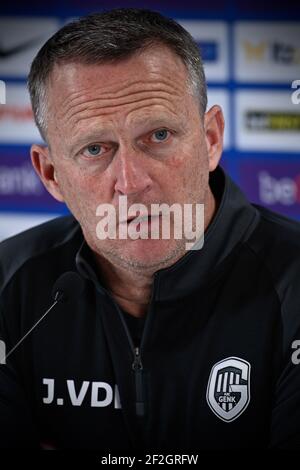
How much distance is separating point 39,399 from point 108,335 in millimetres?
201

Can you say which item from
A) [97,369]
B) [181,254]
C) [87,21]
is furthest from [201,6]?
[97,369]

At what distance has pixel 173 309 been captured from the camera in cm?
117

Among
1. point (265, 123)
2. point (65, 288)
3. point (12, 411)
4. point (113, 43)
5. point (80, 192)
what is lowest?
point (12, 411)

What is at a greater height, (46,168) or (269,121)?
(269,121)

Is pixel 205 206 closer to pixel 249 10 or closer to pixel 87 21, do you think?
pixel 87 21

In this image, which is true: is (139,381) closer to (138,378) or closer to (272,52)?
(138,378)

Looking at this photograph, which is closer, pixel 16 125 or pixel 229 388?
pixel 229 388

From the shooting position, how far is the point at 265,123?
2236mm

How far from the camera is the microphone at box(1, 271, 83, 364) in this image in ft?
4.07

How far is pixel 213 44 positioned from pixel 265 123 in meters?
0.32

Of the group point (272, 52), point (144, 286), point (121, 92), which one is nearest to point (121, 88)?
point (121, 92)

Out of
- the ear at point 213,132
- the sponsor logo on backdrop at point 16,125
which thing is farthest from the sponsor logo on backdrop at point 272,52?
the ear at point 213,132

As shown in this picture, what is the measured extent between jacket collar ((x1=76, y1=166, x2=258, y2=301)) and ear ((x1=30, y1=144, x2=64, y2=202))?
122 millimetres

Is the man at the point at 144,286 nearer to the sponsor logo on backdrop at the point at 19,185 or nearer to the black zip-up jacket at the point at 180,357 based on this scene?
the black zip-up jacket at the point at 180,357
